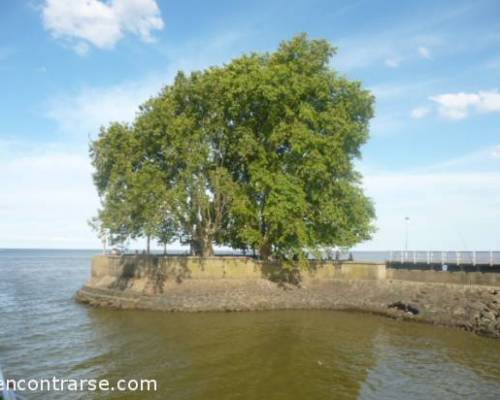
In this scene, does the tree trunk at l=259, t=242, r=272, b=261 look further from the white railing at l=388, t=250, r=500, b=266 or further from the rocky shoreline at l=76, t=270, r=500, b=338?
the white railing at l=388, t=250, r=500, b=266

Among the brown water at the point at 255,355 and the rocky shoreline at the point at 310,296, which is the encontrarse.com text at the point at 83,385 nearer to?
the brown water at the point at 255,355

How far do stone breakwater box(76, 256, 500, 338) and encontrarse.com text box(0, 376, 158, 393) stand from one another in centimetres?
1712

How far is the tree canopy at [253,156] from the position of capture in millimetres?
37719

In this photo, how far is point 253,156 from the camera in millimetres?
41344

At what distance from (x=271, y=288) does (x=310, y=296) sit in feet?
11.4

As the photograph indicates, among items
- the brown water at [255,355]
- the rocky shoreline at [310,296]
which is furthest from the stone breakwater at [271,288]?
the brown water at [255,355]

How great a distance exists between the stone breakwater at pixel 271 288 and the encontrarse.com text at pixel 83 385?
17.1m

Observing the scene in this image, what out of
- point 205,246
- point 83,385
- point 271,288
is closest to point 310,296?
point 271,288

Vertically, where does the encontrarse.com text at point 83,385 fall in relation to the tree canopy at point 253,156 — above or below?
below

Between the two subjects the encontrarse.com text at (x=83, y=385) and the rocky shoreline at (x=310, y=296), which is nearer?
the encontrarse.com text at (x=83, y=385)

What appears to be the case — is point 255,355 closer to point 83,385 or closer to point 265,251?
point 83,385

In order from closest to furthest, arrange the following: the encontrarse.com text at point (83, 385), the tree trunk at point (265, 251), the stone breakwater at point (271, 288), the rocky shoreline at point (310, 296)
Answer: the encontrarse.com text at point (83, 385)
the rocky shoreline at point (310, 296)
the stone breakwater at point (271, 288)
the tree trunk at point (265, 251)

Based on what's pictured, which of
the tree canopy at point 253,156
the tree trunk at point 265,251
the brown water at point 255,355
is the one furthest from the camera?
the tree trunk at point 265,251

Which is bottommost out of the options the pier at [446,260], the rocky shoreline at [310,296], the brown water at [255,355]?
the brown water at [255,355]
